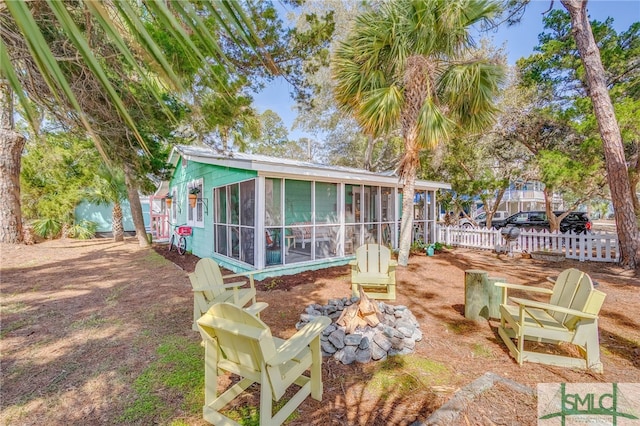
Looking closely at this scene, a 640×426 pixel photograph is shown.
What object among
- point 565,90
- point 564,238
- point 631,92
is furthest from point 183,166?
point 631,92

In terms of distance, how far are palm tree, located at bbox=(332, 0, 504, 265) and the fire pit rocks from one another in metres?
4.05

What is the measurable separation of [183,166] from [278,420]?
417 inches

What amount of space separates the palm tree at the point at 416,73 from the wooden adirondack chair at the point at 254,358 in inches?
220

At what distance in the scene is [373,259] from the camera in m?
5.30

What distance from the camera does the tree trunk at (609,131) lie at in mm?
6801

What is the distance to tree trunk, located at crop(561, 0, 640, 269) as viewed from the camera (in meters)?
6.80

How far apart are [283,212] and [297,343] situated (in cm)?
488

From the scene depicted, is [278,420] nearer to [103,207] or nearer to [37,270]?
[37,270]

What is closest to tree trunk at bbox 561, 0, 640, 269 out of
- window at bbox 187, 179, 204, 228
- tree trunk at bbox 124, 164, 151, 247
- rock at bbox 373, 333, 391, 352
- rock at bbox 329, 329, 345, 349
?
rock at bbox 373, 333, 391, 352

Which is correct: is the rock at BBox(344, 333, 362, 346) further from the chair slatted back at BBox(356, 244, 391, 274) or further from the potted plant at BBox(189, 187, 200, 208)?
the potted plant at BBox(189, 187, 200, 208)

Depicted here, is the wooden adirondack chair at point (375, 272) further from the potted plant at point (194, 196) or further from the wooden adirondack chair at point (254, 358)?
the potted plant at point (194, 196)

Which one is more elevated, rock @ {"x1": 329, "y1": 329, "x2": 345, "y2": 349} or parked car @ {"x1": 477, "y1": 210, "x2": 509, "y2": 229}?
parked car @ {"x1": 477, "y1": 210, "x2": 509, "y2": 229}

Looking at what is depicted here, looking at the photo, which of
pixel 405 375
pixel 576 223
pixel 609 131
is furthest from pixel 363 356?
pixel 576 223

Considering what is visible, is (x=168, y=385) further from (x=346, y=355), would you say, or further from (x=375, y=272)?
A: (x=375, y=272)
